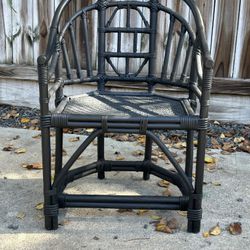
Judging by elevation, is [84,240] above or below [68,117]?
below

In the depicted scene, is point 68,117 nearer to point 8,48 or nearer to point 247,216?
point 247,216

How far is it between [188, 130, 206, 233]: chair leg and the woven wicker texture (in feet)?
0.72

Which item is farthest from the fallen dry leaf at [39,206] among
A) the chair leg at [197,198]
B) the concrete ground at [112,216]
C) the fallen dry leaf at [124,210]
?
the chair leg at [197,198]

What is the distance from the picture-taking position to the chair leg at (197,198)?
6.82 feet

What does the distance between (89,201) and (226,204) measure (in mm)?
791

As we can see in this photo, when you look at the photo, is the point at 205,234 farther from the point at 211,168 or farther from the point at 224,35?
the point at 224,35

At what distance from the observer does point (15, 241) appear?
2104 millimetres

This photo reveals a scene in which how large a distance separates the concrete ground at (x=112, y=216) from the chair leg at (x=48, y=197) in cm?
5

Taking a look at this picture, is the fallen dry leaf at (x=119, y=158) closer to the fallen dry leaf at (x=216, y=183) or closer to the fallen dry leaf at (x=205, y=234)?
the fallen dry leaf at (x=216, y=183)

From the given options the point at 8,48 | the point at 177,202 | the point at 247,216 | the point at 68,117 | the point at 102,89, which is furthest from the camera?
the point at 8,48

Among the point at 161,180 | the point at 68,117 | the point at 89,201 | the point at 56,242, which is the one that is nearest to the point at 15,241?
the point at 56,242

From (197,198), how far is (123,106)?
57 cm

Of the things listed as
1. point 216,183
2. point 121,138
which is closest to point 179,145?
point 121,138

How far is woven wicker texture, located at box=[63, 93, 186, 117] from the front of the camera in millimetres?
2164
